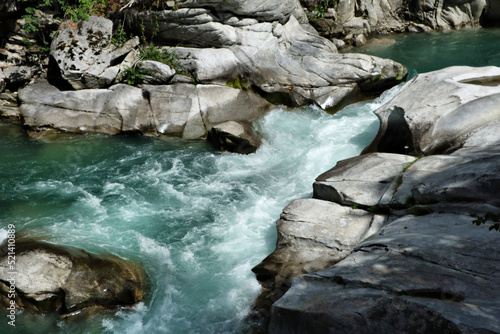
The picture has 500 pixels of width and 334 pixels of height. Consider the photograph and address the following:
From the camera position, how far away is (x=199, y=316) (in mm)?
6320

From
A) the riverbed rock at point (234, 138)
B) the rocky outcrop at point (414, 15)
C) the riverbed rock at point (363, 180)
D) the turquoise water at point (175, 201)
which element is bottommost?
the turquoise water at point (175, 201)

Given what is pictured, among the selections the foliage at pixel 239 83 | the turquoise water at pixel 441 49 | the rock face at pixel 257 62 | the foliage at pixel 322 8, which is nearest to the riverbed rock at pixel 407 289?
the rock face at pixel 257 62

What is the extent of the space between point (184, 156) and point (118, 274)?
4710 mm

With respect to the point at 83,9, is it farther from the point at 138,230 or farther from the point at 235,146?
the point at 138,230

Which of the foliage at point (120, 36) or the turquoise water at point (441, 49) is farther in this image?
the turquoise water at point (441, 49)

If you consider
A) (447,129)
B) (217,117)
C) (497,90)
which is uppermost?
(497,90)

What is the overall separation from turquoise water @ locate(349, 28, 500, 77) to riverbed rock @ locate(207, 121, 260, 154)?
7754 mm

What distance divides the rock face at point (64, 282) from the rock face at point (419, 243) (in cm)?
230

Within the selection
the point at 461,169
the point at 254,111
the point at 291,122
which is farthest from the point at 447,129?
the point at 254,111

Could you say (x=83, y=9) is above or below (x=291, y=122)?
above

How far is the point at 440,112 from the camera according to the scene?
8445 mm

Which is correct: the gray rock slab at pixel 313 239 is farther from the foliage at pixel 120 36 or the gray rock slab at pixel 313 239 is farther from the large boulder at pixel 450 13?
the large boulder at pixel 450 13

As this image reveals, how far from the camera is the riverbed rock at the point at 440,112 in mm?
8031

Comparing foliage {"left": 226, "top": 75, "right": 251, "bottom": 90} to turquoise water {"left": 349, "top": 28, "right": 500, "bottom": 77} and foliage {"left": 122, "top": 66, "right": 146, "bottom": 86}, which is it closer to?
foliage {"left": 122, "top": 66, "right": 146, "bottom": 86}
